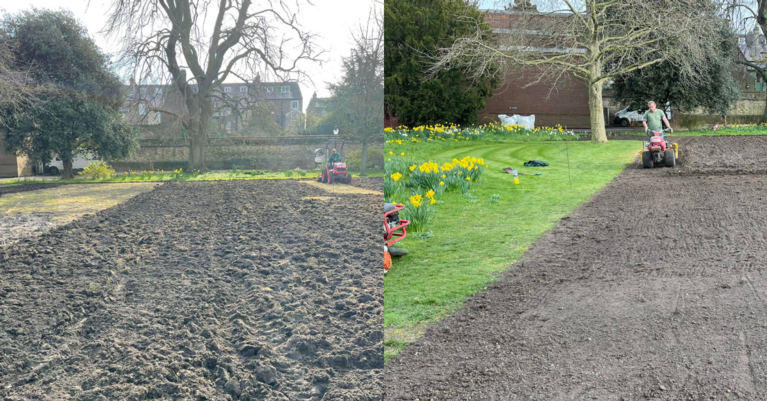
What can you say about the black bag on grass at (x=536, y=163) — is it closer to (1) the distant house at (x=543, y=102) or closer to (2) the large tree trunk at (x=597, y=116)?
(2) the large tree trunk at (x=597, y=116)

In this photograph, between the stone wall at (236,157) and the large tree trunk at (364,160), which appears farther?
the large tree trunk at (364,160)

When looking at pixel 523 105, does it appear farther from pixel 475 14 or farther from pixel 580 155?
pixel 580 155

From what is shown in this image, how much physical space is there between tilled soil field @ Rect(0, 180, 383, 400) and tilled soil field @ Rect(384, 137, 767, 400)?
2.33 feet

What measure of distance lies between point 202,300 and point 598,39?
1437 centimetres

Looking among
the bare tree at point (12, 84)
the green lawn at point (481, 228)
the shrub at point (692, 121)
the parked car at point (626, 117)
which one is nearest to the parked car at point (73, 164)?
the bare tree at point (12, 84)

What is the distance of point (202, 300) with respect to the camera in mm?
1983

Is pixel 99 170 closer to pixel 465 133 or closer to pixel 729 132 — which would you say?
pixel 465 133

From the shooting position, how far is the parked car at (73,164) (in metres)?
1.90

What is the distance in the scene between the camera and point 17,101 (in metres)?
1.82

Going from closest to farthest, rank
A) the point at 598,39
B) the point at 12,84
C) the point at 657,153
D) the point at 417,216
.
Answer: the point at 12,84 < the point at 417,216 < the point at 657,153 < the point at 598,39

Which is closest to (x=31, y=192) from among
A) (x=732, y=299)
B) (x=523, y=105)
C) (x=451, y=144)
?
(x=732, y=299)

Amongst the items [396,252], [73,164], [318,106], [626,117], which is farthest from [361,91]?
[626,117]

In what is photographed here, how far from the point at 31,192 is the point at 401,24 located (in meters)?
14.0

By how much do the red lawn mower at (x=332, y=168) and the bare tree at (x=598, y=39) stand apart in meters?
10.9
